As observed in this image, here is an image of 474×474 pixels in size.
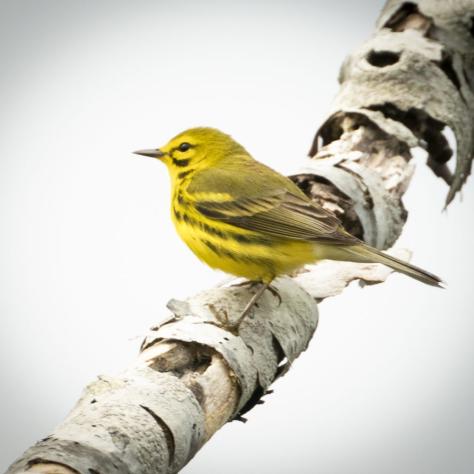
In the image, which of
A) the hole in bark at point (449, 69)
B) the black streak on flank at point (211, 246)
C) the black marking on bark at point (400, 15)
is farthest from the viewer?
the black marking on bark at point (400, 15)

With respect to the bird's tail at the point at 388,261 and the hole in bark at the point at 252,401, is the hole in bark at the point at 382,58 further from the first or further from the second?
the hole in bark at the point at 252,401

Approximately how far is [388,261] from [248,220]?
0.94m

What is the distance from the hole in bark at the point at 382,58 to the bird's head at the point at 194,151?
4.12ft

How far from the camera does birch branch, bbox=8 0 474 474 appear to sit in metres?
2.96

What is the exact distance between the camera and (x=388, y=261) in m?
4.73

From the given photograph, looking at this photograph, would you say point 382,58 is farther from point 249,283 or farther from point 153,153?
point 249,283

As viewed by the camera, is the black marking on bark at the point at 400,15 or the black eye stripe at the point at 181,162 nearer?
the black eye stripe at the point at 181,162

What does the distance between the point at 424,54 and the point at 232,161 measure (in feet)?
5.17

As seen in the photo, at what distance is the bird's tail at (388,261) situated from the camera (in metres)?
4.59

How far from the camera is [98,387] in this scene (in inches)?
129

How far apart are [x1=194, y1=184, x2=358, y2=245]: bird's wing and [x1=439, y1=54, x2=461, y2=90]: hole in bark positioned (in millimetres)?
Result: 1646

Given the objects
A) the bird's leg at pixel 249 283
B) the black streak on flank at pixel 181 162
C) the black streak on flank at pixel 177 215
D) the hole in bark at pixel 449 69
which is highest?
the hole in bark at pixel 449 69

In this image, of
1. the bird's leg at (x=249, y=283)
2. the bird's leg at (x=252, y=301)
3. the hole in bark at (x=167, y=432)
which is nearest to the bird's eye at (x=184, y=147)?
the bird's leg at (x=249, y=283)

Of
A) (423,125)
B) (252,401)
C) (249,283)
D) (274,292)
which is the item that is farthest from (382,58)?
(252,401)
